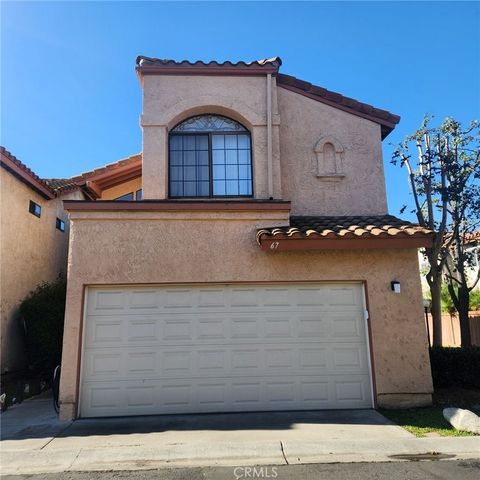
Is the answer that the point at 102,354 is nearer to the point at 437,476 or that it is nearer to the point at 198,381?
the point at 198,381

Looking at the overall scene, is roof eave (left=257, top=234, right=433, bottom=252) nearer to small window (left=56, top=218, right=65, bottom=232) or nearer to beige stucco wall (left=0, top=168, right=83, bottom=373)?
beige stucco wall (left=0, top=168, right=83, bottom=373)

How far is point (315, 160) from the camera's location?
9969 millimetres

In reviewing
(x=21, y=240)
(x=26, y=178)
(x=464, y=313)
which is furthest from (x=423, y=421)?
(x=26, y=178)

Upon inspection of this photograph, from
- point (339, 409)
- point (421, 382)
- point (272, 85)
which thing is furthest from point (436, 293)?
point (272, 85)

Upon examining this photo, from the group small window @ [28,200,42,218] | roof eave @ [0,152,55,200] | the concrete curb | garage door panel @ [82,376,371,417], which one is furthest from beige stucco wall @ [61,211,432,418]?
small window @ [28,200,42,218]

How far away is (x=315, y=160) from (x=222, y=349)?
4.69 meters

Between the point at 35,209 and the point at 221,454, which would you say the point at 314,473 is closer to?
the point at 221,454

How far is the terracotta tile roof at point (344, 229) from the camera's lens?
7.91m

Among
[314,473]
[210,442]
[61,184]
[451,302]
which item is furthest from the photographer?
[451,302]

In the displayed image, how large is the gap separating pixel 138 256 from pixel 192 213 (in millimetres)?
1298

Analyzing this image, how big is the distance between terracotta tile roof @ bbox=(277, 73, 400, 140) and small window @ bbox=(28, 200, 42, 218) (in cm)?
703

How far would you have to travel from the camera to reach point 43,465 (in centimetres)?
566

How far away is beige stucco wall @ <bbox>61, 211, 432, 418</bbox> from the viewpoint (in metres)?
8.11

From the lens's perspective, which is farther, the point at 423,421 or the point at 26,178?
the point at 26,178
